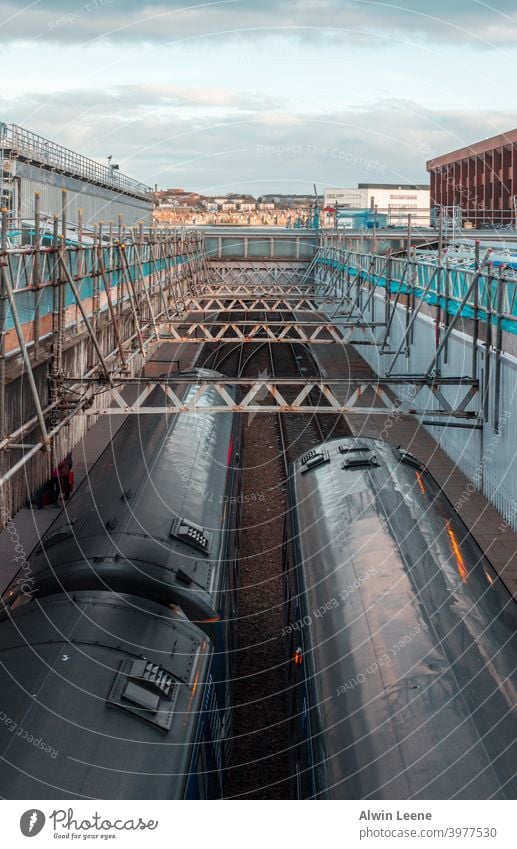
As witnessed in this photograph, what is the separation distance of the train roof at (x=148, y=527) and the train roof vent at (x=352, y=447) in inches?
65.3

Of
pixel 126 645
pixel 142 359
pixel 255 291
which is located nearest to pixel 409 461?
pixel 126 645

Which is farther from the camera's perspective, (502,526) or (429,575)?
(502,526)

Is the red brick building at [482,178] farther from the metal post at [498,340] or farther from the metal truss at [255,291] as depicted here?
the metal post at [498,340]

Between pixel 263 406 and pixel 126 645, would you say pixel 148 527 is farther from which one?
pixel 263 406

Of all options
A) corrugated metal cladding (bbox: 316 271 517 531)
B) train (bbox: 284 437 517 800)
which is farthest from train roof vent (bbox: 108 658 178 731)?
corrugated metal cladding (bbox: 316 271 517 531)

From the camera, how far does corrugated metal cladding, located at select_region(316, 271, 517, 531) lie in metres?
15.8

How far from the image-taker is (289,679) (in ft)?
30.0

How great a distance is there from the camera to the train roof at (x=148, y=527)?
8164 mm

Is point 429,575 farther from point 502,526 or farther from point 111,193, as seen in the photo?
point 111,193

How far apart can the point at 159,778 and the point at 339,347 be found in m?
36.4

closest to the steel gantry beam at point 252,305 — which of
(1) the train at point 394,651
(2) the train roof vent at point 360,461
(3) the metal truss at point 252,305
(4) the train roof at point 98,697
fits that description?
(3) the metal truss at point 252,305

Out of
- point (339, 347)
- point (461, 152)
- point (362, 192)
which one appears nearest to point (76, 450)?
point (339, 347)

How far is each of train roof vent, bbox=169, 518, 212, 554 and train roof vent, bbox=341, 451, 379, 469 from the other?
2.37 metres

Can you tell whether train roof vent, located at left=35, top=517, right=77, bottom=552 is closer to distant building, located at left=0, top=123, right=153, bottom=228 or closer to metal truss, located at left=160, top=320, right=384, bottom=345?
metal truss, located at left=160, top=320, right=384, bottom=345
